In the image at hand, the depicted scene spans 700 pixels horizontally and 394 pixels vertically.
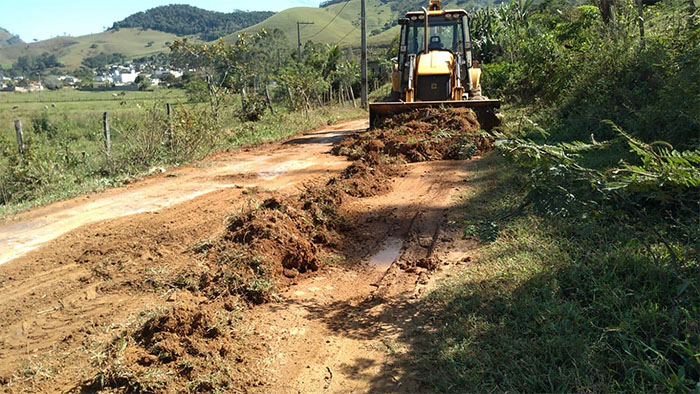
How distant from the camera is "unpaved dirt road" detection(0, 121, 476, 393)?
12.2 feet

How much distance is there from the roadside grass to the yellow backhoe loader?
7.76 meters

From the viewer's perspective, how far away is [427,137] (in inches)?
427

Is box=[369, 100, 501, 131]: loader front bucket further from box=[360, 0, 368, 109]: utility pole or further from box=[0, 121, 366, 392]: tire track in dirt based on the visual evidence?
box=[360, 0, 368, 109]: utility pole

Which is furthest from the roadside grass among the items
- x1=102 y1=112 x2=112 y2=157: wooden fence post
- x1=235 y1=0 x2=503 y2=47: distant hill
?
x1=235 y1=0 x2=503 y2=47: distant hill

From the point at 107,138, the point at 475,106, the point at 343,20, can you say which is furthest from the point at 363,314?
the point at 343,20

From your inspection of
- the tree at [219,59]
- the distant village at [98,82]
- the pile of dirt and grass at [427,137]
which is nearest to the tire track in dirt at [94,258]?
the pile of dirt and grass at [427,137]

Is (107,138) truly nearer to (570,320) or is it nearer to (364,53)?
(570,320)

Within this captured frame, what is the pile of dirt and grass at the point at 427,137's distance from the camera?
10.5 metres

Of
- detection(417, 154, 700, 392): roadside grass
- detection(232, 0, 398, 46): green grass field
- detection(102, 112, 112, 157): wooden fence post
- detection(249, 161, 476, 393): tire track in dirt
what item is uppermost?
detection(232, 0, 398, 46): green grass field

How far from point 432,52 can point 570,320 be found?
10712mm

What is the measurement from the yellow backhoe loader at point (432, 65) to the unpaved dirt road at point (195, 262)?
4.09 meters

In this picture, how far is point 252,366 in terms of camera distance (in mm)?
3723

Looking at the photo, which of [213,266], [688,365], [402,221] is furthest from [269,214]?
[688,365]

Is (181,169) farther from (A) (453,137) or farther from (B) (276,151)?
(A) (453,137)
